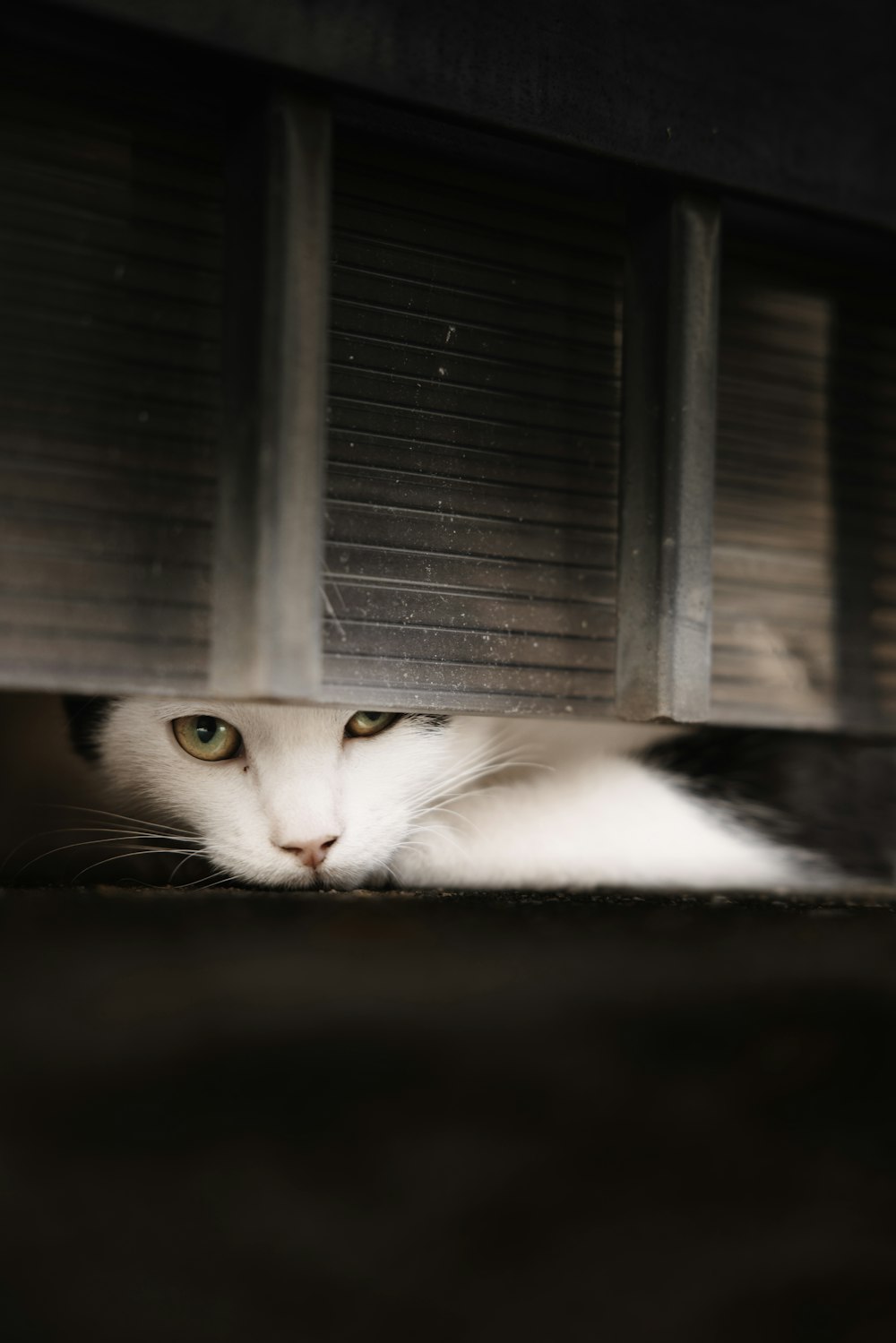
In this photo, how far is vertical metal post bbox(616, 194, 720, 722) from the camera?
33.0 inches

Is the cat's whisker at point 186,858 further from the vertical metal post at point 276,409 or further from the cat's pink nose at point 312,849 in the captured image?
the vertical metal post at point 276,409

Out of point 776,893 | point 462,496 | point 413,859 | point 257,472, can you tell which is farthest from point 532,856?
point 257,472

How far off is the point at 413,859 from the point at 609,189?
26.4 inches

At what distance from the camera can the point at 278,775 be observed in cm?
98

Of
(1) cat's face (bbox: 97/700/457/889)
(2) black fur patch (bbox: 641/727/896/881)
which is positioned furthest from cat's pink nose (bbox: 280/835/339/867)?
(2) black fur patch (bbox: 641/727/896/881)

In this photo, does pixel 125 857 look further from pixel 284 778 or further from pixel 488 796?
pixel 488 796

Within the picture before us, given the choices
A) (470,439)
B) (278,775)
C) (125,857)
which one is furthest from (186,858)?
(470,439)

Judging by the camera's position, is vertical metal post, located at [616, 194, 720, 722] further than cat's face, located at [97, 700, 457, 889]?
No

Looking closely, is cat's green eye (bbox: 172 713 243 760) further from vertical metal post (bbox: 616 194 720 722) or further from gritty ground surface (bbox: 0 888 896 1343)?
vertical metal post (bbox: 616 194 720 722)

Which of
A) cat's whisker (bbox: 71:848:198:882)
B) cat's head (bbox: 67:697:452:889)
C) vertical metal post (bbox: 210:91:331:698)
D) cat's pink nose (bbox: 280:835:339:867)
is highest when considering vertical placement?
vertical metal post (bbox: 210:91:331:698)

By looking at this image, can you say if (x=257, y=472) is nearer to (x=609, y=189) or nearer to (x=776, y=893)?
(x=609, y=189)

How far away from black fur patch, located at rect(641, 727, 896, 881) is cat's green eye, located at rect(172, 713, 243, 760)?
0.53m

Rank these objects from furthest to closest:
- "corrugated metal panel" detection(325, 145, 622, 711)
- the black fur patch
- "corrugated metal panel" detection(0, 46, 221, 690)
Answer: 1. the black fur patch
2. "corrugated metal panel" detection(325, 145, 622, 711)
3. "corrugated metal panel" detection(0, 46, 221, 690)

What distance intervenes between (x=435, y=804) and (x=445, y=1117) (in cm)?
36
